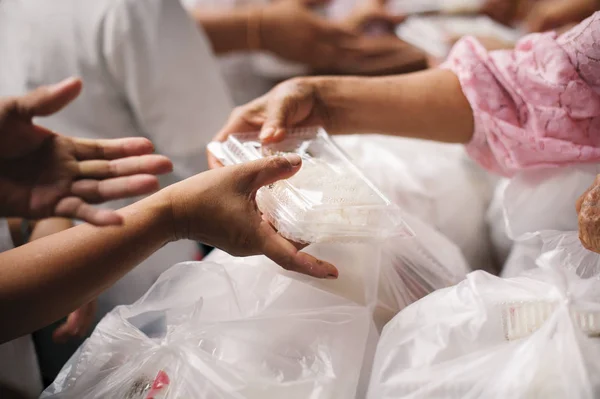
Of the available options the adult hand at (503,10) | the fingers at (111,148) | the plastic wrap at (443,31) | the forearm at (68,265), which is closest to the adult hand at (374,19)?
the plastic wrap at (443,31)

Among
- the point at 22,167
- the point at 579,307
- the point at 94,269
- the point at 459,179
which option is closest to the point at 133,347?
the point at 94,269

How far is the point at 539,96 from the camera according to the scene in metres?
0.73

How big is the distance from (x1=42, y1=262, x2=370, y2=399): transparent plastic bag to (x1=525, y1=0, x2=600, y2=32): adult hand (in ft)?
2.53

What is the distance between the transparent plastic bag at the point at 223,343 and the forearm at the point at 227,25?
2.69 feet

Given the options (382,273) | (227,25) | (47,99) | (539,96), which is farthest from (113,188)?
(227,25)

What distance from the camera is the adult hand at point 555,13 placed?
3.46 feet

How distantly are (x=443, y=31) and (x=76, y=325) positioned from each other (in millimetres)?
1067

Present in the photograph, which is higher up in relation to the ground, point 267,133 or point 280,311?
point 267,133

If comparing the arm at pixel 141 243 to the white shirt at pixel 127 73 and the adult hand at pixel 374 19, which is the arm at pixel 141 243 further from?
the adult hand at pixel 374 19

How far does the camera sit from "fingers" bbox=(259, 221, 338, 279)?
61 cm

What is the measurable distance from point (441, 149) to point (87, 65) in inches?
25.4

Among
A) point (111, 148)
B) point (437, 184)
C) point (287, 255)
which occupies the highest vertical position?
point (111, 148)

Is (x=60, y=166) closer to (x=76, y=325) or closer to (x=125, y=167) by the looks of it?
(x=125, y=167)

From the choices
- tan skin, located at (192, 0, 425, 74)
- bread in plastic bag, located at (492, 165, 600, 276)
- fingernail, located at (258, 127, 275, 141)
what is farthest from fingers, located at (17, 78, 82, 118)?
tan skin, located at (192, 0, 425, 74)
